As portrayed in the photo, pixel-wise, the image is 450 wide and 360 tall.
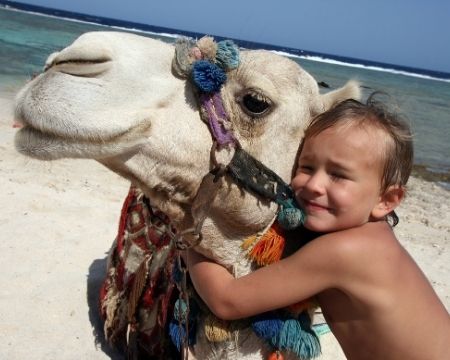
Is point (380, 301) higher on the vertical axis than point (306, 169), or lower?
lower

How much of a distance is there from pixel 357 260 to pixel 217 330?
655 mm

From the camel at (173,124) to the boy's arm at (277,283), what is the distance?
143 mm

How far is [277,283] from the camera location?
2.10 m

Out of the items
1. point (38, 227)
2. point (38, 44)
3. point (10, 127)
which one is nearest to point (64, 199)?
point (38, 227)

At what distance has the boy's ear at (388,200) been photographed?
216 centimetres

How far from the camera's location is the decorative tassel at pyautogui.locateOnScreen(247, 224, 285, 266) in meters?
2.24

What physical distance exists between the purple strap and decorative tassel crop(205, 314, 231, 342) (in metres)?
0.73

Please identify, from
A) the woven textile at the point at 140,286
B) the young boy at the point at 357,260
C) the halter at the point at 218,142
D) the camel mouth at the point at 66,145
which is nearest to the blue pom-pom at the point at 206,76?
the halter at the point at 218,142

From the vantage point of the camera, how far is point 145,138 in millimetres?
1993

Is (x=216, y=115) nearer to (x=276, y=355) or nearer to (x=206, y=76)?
(x=206, y=76)

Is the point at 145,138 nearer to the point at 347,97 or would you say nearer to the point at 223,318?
the point at 223,318

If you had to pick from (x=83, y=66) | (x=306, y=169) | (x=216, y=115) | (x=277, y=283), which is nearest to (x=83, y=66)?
(x=83, y=66)

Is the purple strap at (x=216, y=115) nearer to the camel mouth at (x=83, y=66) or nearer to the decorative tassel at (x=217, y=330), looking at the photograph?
the camel mouth at (x=83, y=66)

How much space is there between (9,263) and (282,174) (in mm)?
2722
